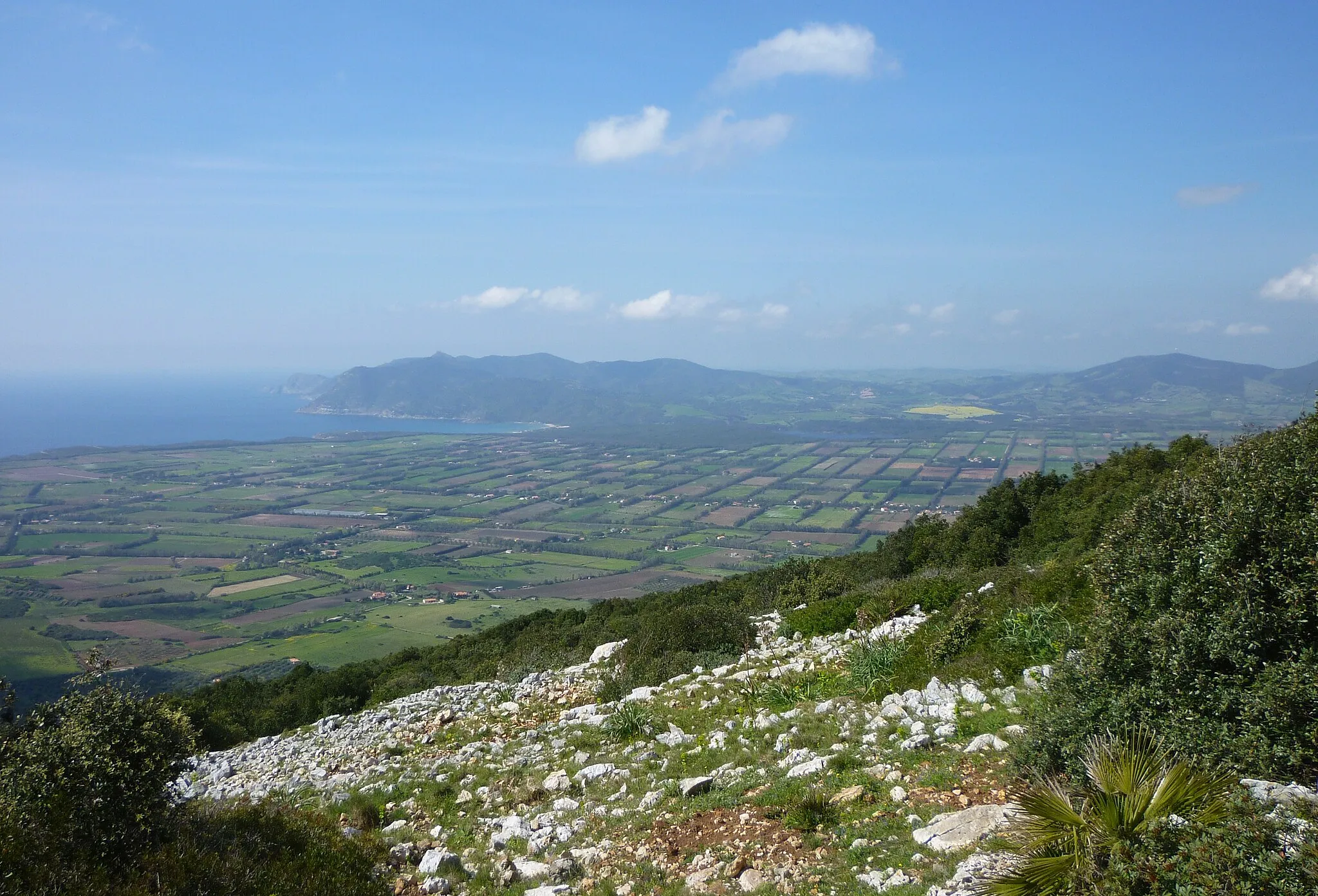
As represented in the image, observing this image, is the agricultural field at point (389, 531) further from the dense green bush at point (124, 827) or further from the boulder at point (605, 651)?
the dense green bush at point (124, 827)

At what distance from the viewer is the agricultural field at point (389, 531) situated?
185ft

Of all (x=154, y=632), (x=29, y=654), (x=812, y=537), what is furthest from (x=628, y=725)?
(x=812, y=537)

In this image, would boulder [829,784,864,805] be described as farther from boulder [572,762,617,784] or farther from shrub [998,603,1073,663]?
shrub [998,603,1073,663]

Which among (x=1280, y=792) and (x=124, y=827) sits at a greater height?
(x=1280, y=792)

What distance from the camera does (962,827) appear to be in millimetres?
6500

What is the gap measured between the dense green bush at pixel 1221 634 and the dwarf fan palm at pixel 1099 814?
0.74 m

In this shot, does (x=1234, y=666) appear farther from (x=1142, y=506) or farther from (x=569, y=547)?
(x=569, y=547)

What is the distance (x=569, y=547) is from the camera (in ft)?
293

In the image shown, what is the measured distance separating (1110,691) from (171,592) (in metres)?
83.5

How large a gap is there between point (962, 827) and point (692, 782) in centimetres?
373

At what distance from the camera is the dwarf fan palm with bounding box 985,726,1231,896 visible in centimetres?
470

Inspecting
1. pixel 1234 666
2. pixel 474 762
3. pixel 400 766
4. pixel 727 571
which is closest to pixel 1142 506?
pixel 1234 666

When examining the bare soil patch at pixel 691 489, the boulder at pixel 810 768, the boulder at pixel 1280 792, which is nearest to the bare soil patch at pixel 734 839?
the boulder at pixel 810 768

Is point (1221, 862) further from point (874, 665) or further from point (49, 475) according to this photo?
point (49, 475)
